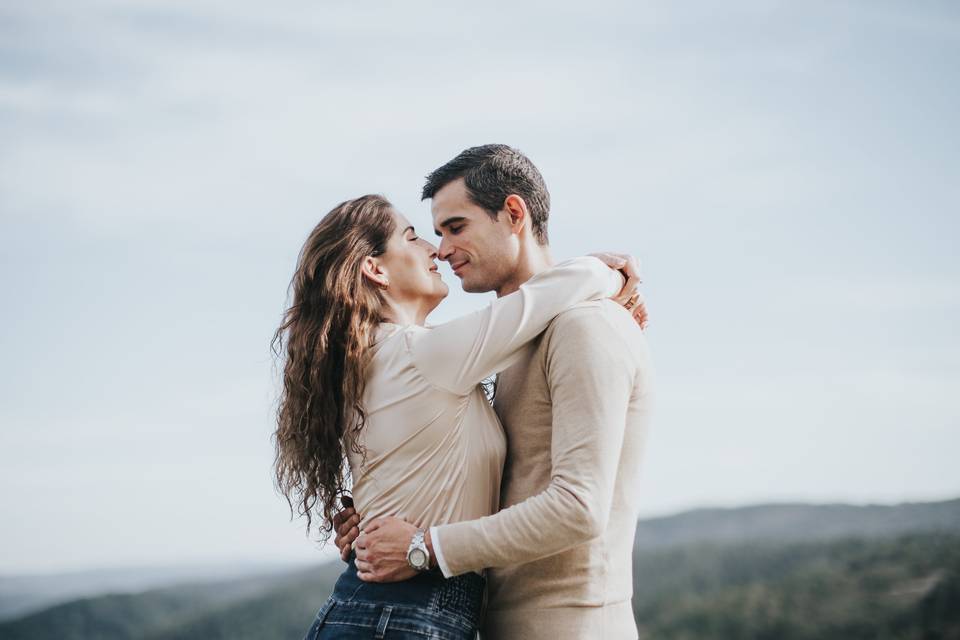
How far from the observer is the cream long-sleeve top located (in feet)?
8.17

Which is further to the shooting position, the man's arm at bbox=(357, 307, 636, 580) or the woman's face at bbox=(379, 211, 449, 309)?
the woman's face at bbox=(379, 211, 449, 309)

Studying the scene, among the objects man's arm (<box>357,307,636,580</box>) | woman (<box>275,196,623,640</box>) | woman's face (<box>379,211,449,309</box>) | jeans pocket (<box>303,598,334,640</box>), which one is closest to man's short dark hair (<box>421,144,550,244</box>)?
woman's face (<box>379,211,449,309</box>)

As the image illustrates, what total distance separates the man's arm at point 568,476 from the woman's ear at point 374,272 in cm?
63

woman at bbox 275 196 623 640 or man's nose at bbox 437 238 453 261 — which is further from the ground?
man's nose at bbox 437 238 453 261

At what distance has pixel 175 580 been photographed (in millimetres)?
16484

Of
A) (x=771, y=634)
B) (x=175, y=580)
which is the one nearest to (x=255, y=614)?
(x=175, y=580)

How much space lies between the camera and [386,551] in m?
2.40

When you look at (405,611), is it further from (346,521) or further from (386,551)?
(346,521)

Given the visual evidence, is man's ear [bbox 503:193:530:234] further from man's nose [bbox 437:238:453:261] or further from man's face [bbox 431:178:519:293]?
man's nose [bbox 437:238:453:261]

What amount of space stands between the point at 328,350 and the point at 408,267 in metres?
0.41

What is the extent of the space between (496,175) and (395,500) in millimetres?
1169

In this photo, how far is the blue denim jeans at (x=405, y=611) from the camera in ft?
7.71

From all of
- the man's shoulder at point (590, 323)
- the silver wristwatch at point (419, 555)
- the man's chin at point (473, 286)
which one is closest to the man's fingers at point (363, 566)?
the silver wristwatch at point (419, 555)

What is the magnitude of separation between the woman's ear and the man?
47cm
